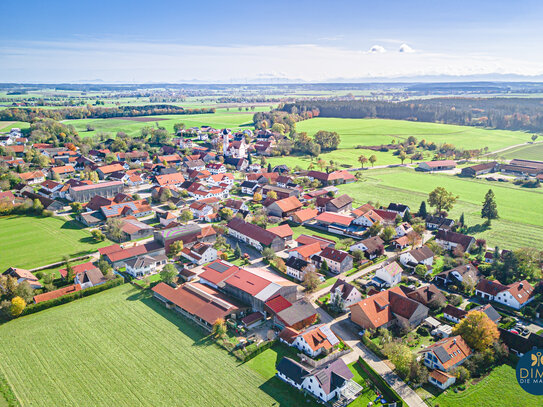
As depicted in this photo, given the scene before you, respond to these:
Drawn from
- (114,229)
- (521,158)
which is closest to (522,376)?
(114,229)

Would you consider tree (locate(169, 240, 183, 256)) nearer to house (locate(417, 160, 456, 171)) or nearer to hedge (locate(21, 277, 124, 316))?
hedge (locate(21, 277, 124, 316))

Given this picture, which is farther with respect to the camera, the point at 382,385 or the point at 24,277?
the point at 24,277

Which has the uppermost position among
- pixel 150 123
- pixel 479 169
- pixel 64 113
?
pixel 64 113

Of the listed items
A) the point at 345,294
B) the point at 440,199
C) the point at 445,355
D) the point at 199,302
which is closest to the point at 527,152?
the point at 440,199

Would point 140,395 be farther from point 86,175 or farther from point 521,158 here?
point 521,158

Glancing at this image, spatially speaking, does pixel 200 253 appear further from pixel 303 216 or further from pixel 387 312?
pixel 387 312
